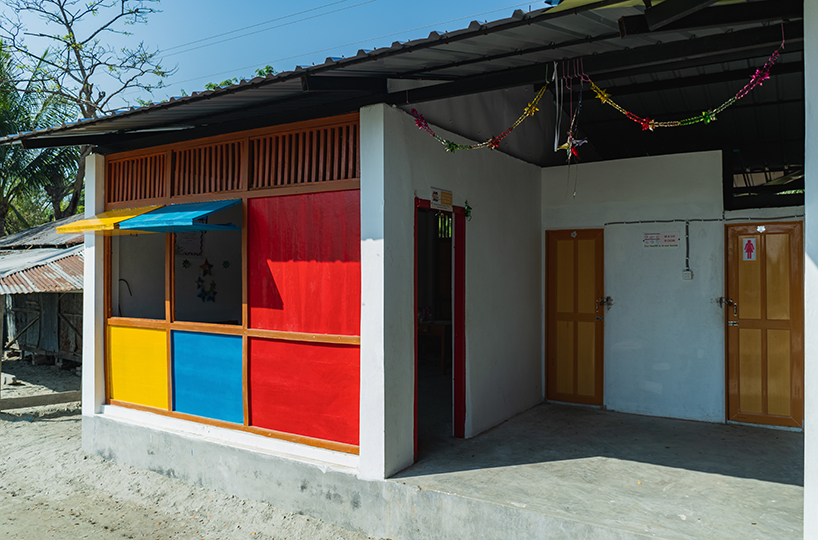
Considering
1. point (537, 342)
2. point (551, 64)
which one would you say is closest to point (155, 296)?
point (537, 342)

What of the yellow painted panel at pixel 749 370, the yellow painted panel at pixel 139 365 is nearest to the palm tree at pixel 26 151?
the yellow painted panel at pixel 139 365

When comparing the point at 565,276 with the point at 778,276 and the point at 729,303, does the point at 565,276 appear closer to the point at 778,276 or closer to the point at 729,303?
the point at 729,303

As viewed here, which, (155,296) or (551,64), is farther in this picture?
(155,296)

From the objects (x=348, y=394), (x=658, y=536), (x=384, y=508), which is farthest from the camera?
(x=348, y=394)

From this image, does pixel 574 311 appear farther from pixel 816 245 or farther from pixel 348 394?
pixel 816 245

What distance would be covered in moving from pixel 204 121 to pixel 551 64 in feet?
10.9

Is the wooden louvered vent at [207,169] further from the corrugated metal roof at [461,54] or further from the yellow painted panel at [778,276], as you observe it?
the yellow painted panel at [778,276]

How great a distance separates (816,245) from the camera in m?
2.85

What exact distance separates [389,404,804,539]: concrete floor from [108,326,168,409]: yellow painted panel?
2850mm

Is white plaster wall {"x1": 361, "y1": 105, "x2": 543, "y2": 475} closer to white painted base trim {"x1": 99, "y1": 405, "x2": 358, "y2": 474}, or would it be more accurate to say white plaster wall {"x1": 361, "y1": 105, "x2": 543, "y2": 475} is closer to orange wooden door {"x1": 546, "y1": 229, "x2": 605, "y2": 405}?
orange wooden door {"x1": 546, "y1": 229, "x2": 605, "y2": 405}

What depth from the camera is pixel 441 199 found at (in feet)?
16.4

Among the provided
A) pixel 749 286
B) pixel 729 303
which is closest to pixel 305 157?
pixel 729 303

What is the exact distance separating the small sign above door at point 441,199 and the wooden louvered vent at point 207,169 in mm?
1831

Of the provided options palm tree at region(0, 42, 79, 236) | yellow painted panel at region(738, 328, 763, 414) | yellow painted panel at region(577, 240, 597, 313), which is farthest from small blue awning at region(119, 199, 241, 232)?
palm tree at region(0, 42, 79, 236)
